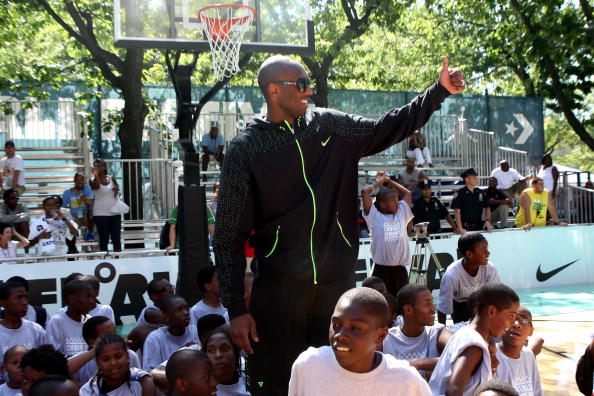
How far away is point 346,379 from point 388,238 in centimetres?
652

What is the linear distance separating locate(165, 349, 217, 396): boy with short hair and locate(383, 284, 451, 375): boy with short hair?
147 cm

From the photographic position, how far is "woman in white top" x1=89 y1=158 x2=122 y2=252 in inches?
524

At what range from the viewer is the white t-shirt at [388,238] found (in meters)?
9.26

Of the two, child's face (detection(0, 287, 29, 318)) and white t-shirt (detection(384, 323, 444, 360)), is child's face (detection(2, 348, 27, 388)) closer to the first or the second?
child's face (detection(0, 287, 29, 318))

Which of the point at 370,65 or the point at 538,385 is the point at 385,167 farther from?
the point at 538,385

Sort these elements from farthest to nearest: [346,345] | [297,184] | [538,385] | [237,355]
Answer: [237,355] → [538,385] → [297,184] → [346,345]

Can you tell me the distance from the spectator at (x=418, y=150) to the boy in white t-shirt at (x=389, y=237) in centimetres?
811

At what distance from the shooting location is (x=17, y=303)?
21.3 feet

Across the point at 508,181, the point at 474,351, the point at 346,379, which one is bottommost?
the point at 474,351

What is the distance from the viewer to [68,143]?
17.2 m

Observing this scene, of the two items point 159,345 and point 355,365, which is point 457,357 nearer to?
point 355,365

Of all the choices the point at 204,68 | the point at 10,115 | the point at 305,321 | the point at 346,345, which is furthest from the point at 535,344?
the point at 204,68

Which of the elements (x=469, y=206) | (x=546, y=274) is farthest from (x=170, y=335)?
(x=546, y=274)

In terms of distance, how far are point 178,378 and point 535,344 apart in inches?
108
